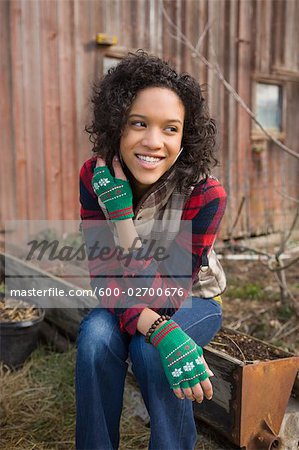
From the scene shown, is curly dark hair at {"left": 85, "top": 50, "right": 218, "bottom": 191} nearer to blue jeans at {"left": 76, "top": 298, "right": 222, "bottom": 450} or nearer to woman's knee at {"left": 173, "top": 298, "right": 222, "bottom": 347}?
woman's knee at {"left": 173, "top": 298, "right": 222, "bottom": 347}

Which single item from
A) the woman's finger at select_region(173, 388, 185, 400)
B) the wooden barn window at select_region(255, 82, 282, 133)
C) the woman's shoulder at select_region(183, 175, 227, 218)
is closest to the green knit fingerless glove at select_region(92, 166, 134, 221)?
the woman's shoulder at select_region(183, 175, 227, 218)

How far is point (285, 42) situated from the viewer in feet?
23.8

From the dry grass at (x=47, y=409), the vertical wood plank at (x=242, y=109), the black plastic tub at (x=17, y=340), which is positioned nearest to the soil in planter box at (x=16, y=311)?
the black plastic tub at (x=17, y=340)

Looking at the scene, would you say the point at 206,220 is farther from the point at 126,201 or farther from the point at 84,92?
the point at 84,92

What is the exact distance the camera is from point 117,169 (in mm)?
1932

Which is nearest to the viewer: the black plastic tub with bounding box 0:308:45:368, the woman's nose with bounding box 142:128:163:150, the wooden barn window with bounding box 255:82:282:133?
the woman's nose with bounding box 142:128:163:150

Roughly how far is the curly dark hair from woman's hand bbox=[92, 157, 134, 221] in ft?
0.31

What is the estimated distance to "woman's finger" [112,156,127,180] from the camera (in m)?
1.91

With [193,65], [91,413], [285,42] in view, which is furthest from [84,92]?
[91,413]

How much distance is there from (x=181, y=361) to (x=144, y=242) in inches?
23.2

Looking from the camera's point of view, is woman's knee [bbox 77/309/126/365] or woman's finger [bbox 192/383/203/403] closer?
woman's finger [bbox 192/383/203/403]

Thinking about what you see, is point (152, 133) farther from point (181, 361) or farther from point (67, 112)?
point (67, 112)

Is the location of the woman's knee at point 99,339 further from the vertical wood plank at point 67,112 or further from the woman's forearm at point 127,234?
the vertical wood plank at point 67,112

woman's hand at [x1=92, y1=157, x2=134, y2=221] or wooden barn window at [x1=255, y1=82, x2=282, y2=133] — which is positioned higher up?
wooden barn window at [x1=255, y1=82, x2=282, y2=133]
